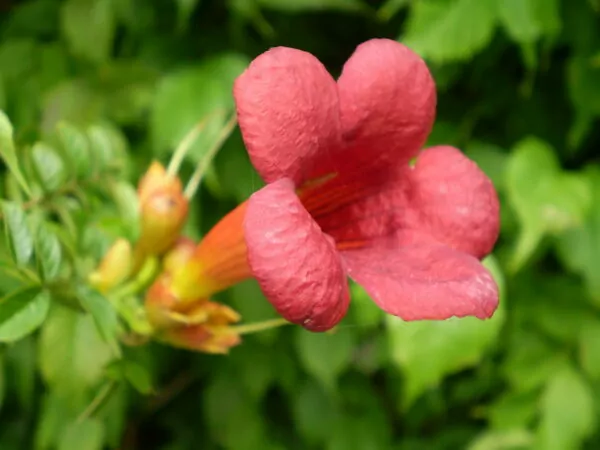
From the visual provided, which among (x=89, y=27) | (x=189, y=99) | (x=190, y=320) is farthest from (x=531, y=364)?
(x=89, y=27)

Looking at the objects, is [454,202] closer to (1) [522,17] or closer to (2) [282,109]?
(2) [282,109]

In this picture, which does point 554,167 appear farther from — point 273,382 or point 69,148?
point 69,148

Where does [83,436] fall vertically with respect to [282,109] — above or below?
below

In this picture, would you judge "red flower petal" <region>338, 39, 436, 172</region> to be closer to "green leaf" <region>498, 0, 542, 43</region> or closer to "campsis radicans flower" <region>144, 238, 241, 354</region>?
"campsis radicans flower" <region>144, 238, 241, 354</region>

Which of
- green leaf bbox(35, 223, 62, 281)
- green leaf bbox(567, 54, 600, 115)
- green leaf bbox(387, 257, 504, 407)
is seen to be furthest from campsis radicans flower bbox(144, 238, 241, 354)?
green leaf bbox(567, 54, 600, 115)

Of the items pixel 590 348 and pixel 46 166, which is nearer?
pixel 46 166

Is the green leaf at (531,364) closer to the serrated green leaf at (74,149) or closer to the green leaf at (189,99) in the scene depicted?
the green leaf at (189,99)
